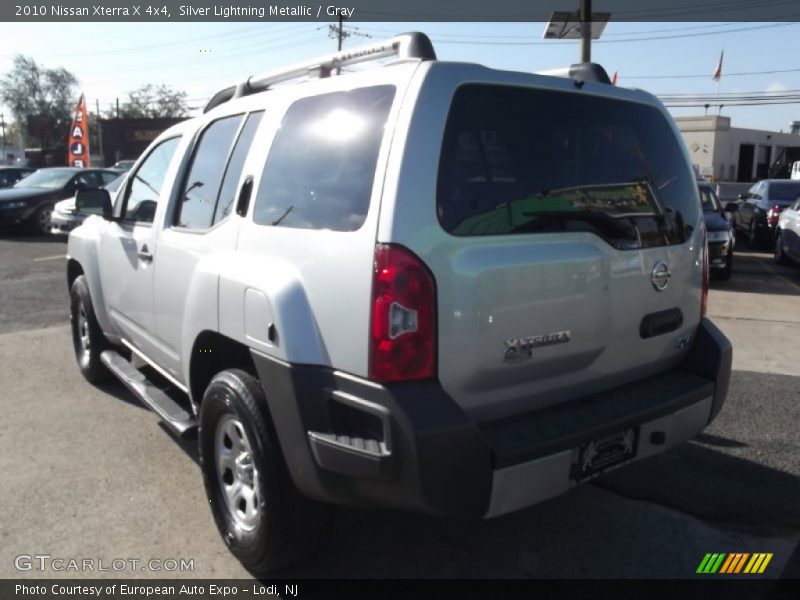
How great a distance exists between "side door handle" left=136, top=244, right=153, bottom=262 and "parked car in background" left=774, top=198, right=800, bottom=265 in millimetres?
11008

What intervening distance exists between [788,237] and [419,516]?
11.1 meters

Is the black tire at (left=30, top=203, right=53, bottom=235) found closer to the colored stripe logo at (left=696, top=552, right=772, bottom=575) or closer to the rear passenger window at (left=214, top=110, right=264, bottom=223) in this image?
the rear passenger window at (left=214, top=110, right=264, bottom=223)

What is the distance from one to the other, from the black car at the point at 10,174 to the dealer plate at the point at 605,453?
811 inches

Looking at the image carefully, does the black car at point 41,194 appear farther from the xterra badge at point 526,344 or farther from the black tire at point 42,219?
the xterra badge at point 526,344

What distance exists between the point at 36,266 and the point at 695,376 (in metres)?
11.3

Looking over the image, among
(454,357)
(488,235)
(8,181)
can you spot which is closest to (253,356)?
(454,357)

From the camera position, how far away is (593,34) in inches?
613

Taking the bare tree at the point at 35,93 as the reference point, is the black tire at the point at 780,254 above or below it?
below

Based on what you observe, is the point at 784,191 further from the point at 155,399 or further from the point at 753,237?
the point at 155,399

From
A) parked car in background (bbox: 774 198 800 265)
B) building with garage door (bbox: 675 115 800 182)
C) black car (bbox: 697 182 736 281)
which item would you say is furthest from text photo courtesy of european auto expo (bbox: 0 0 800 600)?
building with garage door (bbox: 675 115 800 182)

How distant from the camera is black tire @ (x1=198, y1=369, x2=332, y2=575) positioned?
2.72m

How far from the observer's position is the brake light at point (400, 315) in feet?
7.63

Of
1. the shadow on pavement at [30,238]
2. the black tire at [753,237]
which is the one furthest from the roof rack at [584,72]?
the black tire at [753,237]

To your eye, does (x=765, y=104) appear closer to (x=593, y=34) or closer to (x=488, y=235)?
(x=593, y=34)
